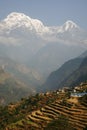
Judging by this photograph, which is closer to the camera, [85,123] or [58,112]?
[85,123]

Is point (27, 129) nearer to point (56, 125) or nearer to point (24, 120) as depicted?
point (24, 120)

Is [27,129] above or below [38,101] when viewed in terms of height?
below

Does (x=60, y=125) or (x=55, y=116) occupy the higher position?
(x=55, y=116)

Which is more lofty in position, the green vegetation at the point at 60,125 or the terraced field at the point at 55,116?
the terraced field at the point at 55,116

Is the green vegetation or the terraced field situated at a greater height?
the terraced field

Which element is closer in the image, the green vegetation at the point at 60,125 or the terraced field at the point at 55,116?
the green vegetation at the point at 60,125

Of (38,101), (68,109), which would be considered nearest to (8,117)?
(38,101)

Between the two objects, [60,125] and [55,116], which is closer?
[60,125]

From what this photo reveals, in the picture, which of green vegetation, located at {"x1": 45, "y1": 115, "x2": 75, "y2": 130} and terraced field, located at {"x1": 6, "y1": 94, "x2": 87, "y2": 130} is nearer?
green vegetation, located at {"x1": 45, "y1": 115, "x2": 75, "y2": 130}
